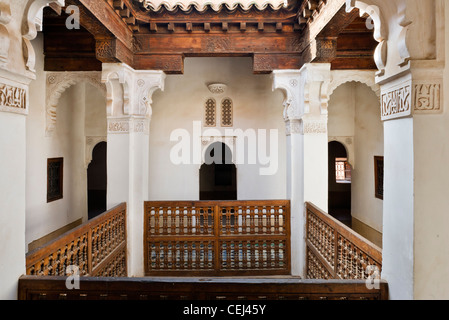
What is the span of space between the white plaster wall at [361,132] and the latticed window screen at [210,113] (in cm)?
252

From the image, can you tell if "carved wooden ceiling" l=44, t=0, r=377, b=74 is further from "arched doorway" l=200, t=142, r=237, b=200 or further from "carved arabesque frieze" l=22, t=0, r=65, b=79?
"arched doorway" l=200, t=142, r=237, b=200

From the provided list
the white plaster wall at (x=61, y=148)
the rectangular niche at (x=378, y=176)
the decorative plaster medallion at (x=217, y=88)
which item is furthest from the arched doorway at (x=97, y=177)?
the rectangular niche at (x=378, y=176)

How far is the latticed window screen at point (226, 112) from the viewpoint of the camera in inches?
249

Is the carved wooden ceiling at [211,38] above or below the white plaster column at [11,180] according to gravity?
above

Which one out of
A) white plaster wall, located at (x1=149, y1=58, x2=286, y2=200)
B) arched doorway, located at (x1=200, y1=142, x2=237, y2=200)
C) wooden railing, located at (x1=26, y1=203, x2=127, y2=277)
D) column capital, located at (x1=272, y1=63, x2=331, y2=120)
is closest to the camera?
wooden railing, located at (x1=26, y1=203, x2=127, y2=277)

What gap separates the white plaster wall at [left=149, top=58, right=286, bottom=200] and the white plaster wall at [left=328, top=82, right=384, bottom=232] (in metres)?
1.40

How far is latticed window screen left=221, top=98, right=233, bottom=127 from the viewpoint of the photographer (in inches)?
249

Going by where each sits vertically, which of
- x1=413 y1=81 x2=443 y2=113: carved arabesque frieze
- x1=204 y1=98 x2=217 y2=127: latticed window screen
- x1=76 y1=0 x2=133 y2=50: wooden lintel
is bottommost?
x1=413 y1=81 x2=443 y2=113: carved arabesque frieze

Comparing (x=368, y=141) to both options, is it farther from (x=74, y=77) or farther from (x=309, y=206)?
(x=74, y=77)

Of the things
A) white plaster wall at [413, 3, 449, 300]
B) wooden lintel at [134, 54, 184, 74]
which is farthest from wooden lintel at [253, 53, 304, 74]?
white plaster wall at [413, 3, 449, 300]

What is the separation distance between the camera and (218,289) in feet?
6.29

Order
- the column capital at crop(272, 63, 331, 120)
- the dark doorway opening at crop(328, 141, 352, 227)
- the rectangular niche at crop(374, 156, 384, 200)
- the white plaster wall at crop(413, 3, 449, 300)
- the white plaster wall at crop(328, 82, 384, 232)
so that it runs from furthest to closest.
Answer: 1. the dark doorway opening at crop(328, 141, 352, 227)
2. the white plaster wall at crop(328, 82, 384, 232)
3. the rectangular niche at crop(374, 156, 384, 200)
4. the column capital at crop(272, 63, 331, 120)
5. the white plaster wall at crop(413, 3, 449, 300)

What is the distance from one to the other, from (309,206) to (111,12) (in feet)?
11.7

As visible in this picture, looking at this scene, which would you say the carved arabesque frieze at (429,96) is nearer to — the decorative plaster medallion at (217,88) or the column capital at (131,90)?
the column capital at (131,90)
